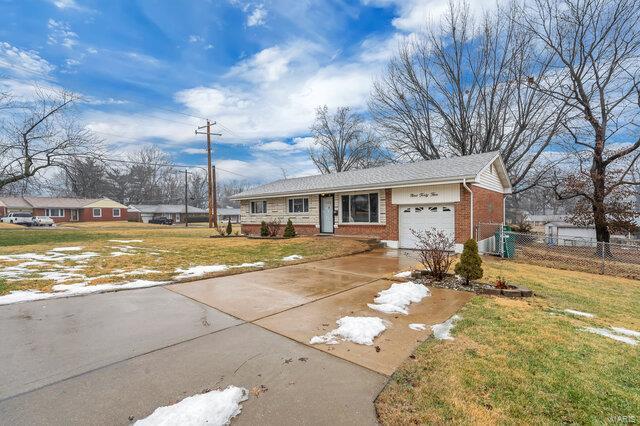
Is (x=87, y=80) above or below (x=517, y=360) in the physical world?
above

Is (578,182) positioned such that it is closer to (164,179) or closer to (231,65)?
(231,65)

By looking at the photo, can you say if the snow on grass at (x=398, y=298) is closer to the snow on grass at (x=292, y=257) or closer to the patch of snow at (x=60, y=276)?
the snow on grass at (x=292, y=257)

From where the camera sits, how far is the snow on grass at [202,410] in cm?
210

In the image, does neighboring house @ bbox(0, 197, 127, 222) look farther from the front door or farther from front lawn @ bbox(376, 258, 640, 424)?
front lawn @ bbox(376, 258, 640, 424)

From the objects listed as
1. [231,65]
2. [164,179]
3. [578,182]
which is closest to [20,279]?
[231,65]

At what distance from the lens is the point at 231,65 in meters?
17.9

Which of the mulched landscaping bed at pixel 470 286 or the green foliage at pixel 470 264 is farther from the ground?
the green foliage at pixel 470 264

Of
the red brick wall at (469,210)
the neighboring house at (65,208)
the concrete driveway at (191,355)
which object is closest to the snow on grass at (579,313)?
the concrete driveway at (191,355)

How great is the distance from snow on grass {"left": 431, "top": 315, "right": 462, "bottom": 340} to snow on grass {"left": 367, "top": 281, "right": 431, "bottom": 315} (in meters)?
0.59

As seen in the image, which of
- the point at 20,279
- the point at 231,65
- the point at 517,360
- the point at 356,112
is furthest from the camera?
the point at 356,112

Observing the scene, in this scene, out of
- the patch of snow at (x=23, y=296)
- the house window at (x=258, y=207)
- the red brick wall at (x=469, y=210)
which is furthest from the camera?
the house window at (x=258, y=207)

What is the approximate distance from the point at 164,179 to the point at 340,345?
230ft

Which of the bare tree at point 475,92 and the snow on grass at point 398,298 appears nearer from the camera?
the snow on grass at point 398,298

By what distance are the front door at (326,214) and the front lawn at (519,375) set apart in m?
11.8
